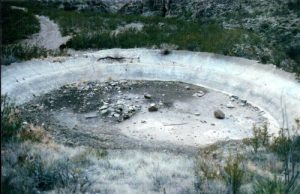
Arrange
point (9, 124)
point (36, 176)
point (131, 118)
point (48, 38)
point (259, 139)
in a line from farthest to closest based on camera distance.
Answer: point (48, 38), point (131, 118), point (259, 139), point (9, 124), point (36, 176)

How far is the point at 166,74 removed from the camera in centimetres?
1847

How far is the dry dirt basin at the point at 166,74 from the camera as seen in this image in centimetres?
1612

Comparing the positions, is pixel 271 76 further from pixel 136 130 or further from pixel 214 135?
pixel 136 130

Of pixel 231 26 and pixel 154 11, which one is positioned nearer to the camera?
pixel 231 26

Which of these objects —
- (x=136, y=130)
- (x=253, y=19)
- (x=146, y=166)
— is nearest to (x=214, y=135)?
(x=136, y=130)

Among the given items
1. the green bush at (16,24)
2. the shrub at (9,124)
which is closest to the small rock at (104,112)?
the shrub at (9,124)

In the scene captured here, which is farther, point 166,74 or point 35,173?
point 166,74

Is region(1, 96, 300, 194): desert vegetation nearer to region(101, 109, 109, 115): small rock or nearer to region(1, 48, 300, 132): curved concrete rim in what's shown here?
region(101, 109, 109, 115): small rock

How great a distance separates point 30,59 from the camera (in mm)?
18156

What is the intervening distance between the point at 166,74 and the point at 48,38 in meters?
6.31

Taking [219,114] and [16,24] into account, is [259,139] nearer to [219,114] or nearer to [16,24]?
[219,114]

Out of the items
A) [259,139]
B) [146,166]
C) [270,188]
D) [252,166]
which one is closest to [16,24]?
[259,139]

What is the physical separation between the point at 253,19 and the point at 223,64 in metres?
6.11

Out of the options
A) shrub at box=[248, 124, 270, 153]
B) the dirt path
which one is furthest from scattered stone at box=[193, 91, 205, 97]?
the dirt path
